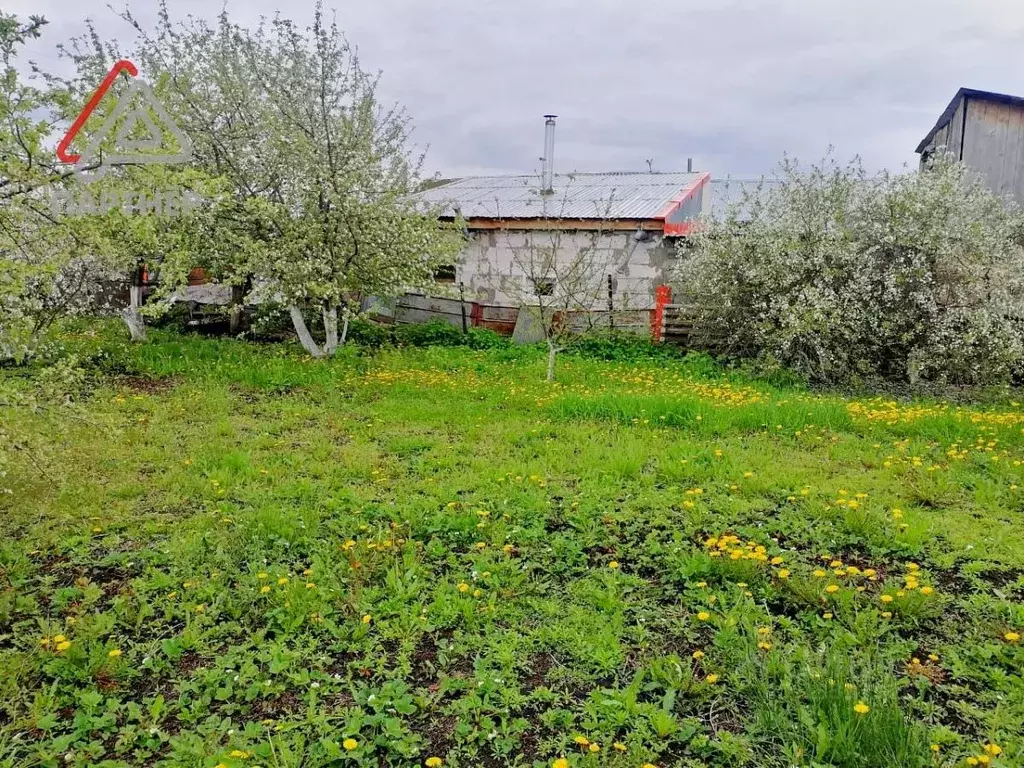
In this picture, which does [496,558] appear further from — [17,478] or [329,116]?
[329,116]

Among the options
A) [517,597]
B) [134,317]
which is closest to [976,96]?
[517,597]

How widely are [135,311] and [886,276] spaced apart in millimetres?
10568

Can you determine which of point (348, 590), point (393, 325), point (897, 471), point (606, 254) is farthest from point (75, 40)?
point (897, 471)

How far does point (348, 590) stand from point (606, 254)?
1058cm

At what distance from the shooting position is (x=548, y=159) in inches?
609

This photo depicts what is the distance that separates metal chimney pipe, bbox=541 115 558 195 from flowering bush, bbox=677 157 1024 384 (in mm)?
6252

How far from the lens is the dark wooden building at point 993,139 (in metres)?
11.9

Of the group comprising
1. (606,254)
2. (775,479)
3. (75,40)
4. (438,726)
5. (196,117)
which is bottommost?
(438,726)

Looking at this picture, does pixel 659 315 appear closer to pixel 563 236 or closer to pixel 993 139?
pixel 563 236

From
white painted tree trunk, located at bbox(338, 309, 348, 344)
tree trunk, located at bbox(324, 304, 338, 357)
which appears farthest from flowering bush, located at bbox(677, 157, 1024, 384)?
tree trunk, located at bbox(324, 304, 338, 357)

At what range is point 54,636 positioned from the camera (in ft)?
10.0

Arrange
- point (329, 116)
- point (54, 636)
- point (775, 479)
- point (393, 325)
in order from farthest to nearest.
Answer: point (393, 325), point (329, 116), point (775, 479), point (54, 636)

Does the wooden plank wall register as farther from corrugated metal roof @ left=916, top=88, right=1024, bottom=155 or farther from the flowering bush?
the flowering bush

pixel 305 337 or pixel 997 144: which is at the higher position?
pixel 997 144
